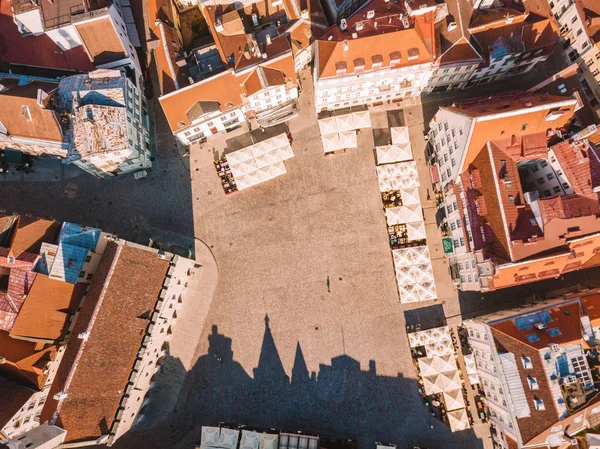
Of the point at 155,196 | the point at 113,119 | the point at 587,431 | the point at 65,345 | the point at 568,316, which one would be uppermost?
the point at 113,119

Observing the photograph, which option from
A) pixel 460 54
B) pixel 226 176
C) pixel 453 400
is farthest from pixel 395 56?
pixel 453 400

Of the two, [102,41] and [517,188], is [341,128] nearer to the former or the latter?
[517,188]

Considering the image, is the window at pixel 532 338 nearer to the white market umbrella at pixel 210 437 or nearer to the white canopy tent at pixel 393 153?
the white canopy tent at pixel 393 153

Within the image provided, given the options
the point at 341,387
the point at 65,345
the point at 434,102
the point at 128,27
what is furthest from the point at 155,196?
the point at 434,102

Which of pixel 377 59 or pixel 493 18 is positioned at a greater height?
pixel 493 18

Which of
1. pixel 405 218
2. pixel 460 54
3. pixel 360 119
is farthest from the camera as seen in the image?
pixel 360 119

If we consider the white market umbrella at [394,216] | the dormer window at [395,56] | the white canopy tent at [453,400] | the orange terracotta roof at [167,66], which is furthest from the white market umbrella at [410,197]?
the orange terracotta roof at [167,66]

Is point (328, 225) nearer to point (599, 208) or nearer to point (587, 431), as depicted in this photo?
point (599, 208)

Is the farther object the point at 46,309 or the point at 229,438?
the point at 229,438
